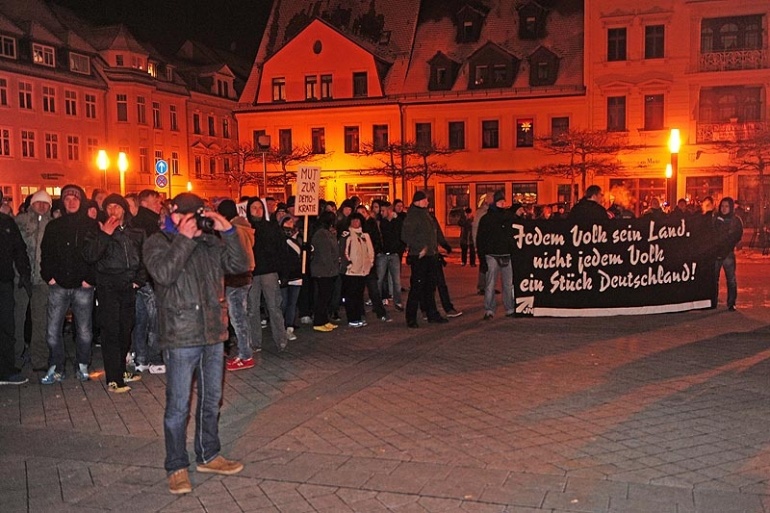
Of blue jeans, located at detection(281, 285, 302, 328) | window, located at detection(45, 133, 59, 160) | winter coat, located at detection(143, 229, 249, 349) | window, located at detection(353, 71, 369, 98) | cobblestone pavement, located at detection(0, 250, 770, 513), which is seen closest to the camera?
cobblestone pavement, located at detection(0, 250, 770, 513)

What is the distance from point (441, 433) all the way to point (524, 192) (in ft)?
120

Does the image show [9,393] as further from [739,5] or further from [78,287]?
[739,5]

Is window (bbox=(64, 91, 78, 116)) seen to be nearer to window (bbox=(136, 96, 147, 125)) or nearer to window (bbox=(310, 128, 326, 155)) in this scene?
window (bbox=(136, 96, 147, 125))

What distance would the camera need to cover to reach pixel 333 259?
12.0m

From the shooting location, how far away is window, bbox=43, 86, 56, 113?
44.6 meters

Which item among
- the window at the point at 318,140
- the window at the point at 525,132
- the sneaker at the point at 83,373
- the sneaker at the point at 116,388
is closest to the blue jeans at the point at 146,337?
the sneaker at the point at 83,373

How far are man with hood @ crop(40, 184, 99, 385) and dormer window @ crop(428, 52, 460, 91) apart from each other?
3621 centimetres

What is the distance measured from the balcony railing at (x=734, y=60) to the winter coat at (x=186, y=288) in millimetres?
37492

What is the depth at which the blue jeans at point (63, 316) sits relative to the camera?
867 cm

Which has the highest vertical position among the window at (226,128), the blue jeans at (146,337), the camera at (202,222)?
the window at (226,128)

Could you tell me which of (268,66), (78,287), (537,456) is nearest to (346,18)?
(268,66)

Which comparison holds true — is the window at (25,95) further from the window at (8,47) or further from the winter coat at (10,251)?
the winter coat at (10,251)

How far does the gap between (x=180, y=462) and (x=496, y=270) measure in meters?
8.04

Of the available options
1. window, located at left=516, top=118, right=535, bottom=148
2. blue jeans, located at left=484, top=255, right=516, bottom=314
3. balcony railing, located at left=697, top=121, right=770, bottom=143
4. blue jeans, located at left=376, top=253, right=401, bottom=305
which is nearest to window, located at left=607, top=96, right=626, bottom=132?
balcony railing, located at left=697, top=121, right=770, bottom=143
